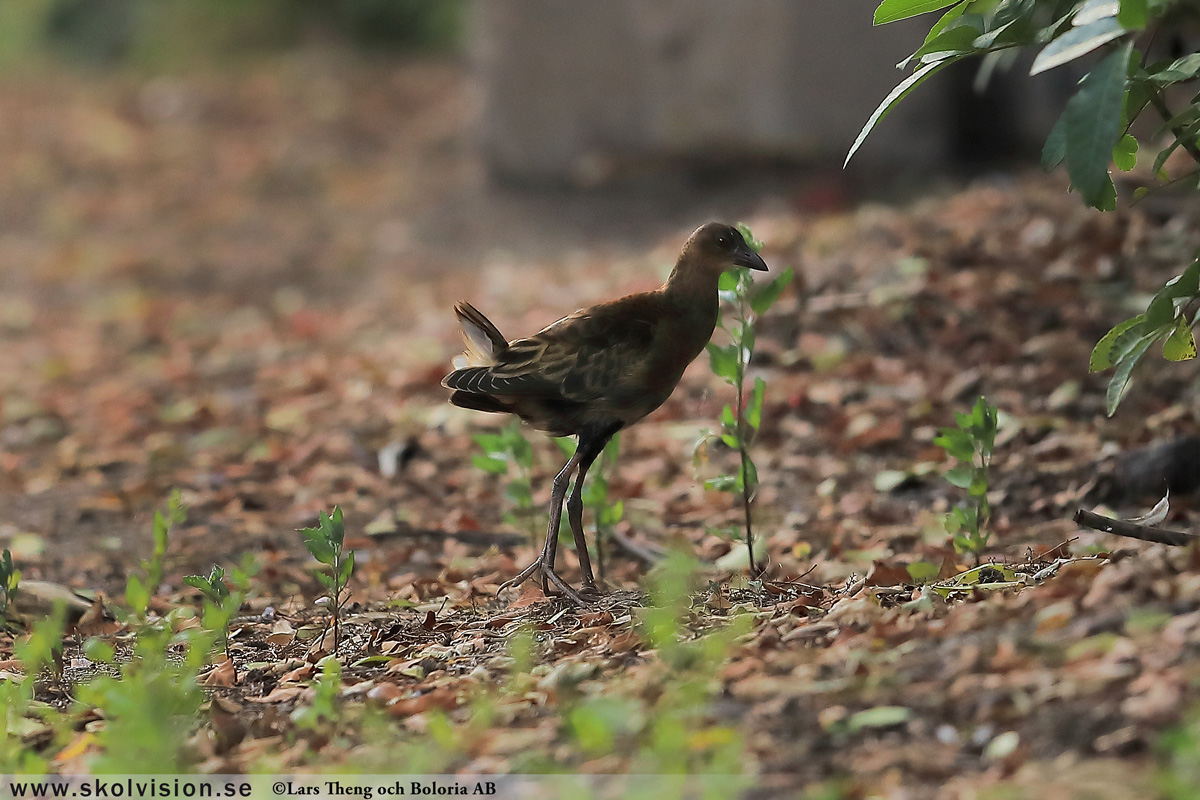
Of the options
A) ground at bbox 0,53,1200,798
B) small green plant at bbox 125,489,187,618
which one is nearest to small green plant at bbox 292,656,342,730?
ground at bbox 0,53,1200,798

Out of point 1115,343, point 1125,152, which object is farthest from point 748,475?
point 1125,152

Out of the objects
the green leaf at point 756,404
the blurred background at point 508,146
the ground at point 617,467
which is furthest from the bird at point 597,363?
the blurred background at point 508,146

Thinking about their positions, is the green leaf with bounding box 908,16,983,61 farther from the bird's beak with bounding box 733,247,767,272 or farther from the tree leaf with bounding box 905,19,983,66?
the bird's beak with bounding box 733,247,767,272

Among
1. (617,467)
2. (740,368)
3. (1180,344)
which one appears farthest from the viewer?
(617,467)

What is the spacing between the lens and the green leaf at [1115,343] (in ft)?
10.7

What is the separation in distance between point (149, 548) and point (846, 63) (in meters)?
5.77

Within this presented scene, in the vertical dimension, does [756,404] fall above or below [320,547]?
above

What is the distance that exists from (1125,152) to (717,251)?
1030 millimetres

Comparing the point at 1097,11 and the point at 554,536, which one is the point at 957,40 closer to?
the point at 1097,11

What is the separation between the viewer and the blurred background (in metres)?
8.91

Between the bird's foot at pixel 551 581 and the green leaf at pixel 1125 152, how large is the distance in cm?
171

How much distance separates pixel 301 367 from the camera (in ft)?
23.7

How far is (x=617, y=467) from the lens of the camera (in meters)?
5.31

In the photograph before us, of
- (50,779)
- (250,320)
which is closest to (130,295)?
(250,320)
